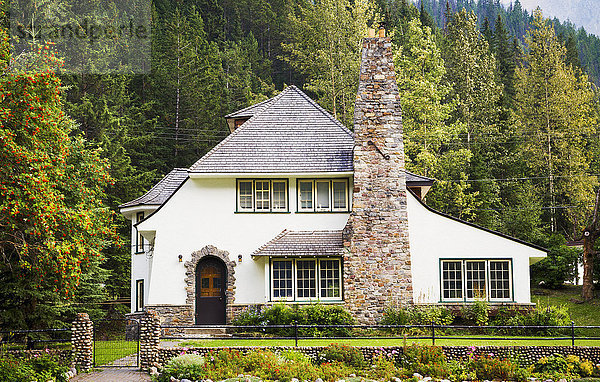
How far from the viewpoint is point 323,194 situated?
26.8m

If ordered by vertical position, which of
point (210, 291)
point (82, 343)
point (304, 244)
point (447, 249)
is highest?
point (304, 244)

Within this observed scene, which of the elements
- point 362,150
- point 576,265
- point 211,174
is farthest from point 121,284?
point 576,265

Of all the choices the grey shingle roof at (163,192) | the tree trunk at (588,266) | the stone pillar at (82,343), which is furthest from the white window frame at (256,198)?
the tree trunk at (588,266)

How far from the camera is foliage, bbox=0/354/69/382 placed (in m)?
17.2

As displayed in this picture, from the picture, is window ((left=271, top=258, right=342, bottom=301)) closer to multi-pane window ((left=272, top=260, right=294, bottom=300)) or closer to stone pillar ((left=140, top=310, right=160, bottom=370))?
multi-pane window ((left=272, top=260, right=294, bottom=300))

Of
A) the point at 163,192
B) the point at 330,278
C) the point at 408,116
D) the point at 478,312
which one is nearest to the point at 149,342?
the point at 330,278

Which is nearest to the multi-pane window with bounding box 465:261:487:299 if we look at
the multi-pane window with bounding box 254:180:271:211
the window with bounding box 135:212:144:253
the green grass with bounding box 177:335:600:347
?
the green grass with bounding box 177:335:600:347

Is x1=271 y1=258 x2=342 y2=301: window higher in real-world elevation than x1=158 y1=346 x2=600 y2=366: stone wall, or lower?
higher

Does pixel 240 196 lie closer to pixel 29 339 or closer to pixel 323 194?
pixel 323 194

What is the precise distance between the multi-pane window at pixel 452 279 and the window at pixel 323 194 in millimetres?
4330

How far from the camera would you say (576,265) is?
35469mm

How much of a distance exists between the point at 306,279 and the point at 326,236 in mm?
1757

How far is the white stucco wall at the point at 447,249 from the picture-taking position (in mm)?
25438

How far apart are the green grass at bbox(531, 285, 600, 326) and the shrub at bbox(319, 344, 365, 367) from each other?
11.5 metres
